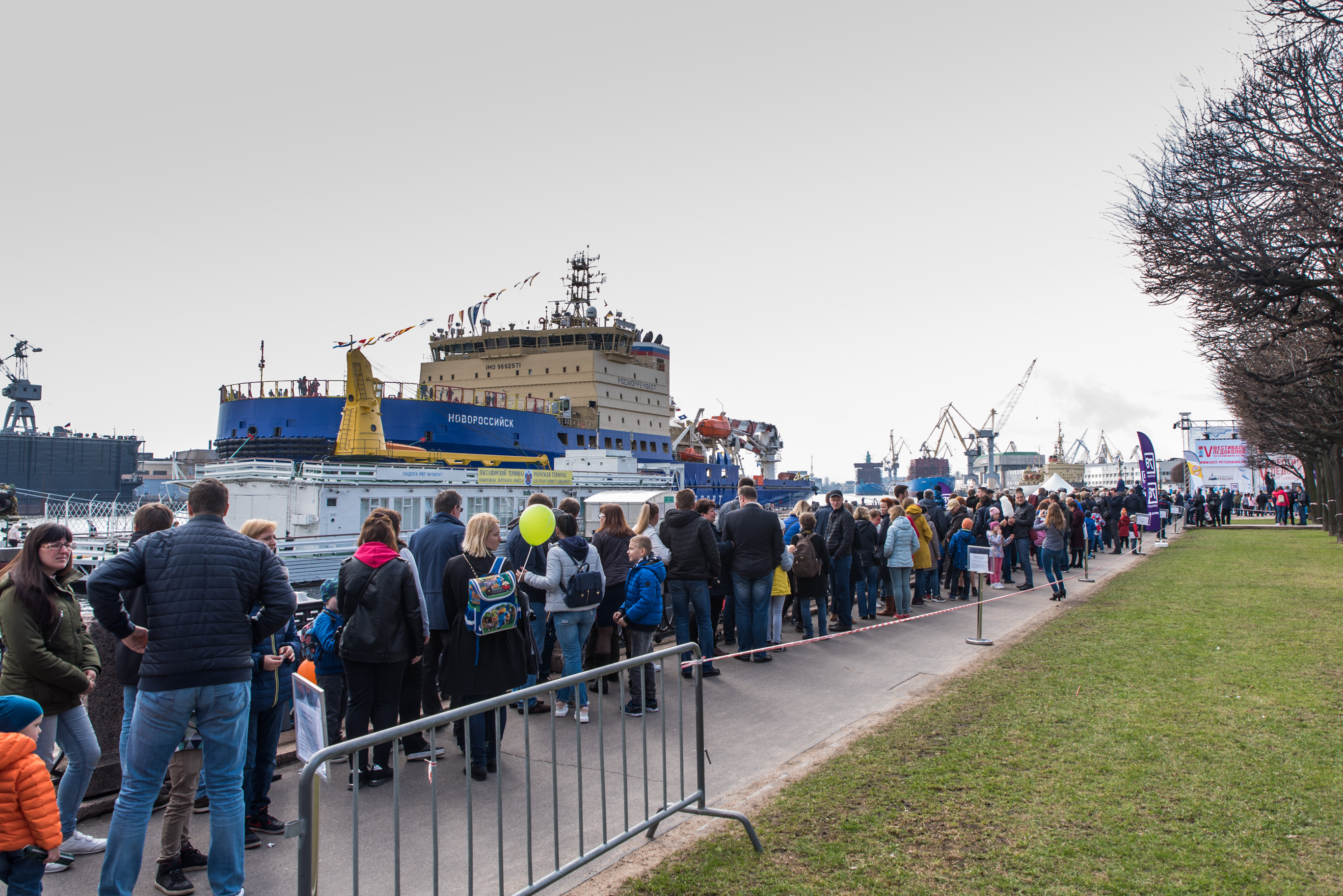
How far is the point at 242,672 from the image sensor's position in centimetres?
384

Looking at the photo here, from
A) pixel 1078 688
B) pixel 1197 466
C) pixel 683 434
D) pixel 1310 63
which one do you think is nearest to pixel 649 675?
pixel 1078 688

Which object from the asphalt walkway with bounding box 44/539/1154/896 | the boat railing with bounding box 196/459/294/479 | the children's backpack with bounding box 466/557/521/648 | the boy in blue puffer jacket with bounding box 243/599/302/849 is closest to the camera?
the asphalt walkway with bounding box 44/539/1154/896

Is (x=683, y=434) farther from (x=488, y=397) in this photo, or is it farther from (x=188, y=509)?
(x=188, y=509)

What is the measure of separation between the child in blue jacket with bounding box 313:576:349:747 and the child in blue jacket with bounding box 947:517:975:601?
11.8m

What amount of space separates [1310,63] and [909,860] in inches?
563

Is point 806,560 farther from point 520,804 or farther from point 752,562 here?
point 520,804

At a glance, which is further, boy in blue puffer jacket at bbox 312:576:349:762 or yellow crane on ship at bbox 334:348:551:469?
yellow crane on ship at bbox 334:348:551:469

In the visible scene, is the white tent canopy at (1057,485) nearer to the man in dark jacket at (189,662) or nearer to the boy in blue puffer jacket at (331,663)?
the boy in blue puffer jacket at (331,663)

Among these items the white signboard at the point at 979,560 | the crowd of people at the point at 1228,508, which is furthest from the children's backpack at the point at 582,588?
the crowd of people at the point at 1228,508

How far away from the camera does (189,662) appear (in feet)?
12.0

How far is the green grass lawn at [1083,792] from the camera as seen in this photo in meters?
3.95

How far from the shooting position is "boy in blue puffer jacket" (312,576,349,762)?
573 cm

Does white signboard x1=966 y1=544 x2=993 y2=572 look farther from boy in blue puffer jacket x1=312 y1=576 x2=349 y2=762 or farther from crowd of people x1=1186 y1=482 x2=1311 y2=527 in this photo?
crowd of people x1=1186 y1=482 x2=1311 y2=527

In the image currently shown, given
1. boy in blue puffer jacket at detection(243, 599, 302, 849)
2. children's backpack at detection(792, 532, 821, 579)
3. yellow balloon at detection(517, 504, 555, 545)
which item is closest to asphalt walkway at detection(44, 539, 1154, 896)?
boy in blue puffer jacket at detection(243, 599, 302, 849)
